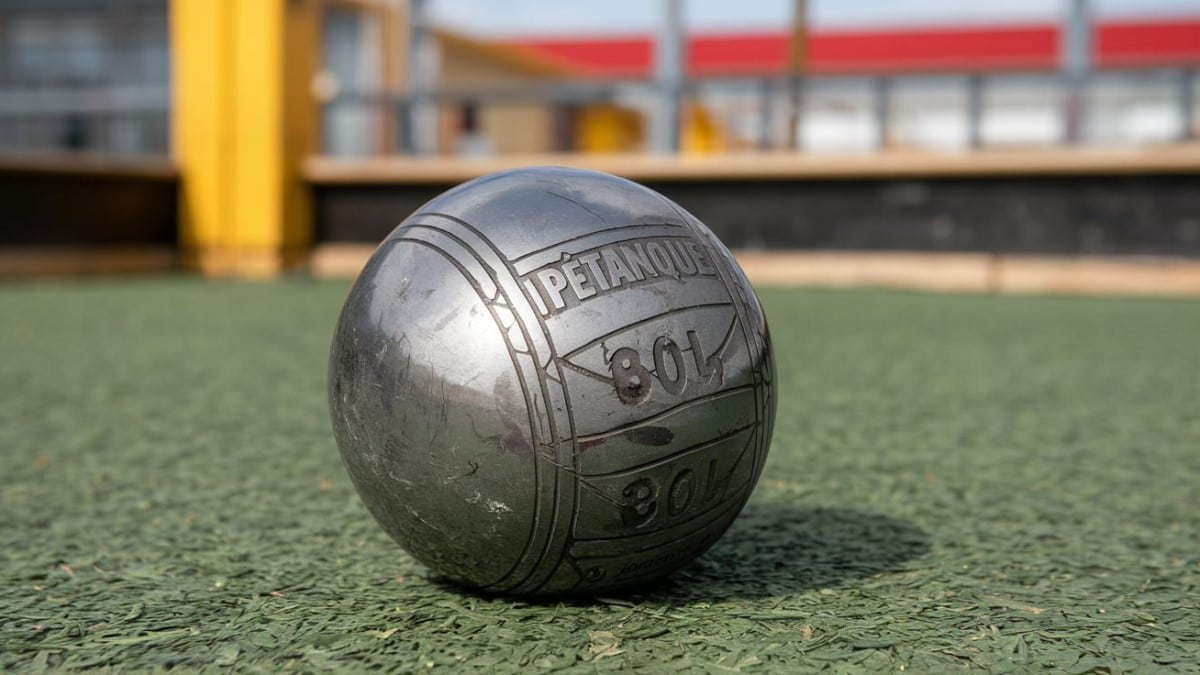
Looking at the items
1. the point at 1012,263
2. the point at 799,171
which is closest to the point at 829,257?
the point at 799,171

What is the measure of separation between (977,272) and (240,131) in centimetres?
799

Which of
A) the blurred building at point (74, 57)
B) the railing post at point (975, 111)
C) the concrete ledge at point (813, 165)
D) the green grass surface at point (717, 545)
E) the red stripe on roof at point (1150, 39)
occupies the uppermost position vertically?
the red stripe on roof at point (1150, 39)

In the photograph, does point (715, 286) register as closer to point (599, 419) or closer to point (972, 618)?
point (599, 419)

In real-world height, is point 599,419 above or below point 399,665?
above

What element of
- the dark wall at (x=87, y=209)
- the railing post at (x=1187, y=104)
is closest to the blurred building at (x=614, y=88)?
the railing post at (x=1187, y=104)

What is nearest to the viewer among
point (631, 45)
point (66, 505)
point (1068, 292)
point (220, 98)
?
point (66, 505)

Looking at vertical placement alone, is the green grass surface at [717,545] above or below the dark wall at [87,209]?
below

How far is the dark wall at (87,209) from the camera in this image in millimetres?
11430

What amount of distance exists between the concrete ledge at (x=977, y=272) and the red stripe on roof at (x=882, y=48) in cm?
1717

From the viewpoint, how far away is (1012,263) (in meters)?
11.8

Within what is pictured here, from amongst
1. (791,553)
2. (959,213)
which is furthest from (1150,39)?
(791,553)

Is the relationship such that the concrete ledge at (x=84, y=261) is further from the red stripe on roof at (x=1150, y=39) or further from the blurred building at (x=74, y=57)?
the red stripe on roof at (x=1150, y=39)

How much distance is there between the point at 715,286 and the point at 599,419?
1.34 feet

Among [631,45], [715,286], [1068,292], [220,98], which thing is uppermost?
[631,45]
